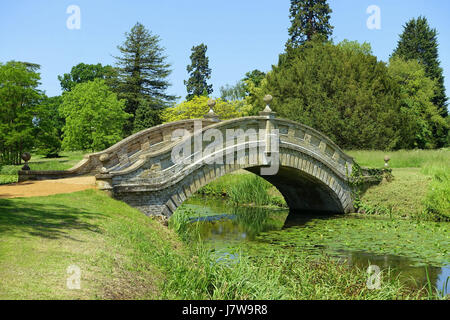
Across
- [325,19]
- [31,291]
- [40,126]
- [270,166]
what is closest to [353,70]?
[325,19]

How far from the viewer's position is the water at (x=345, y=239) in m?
9.95

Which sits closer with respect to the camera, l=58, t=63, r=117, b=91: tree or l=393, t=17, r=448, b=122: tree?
l=393, t=17, r=448, b=122: tree

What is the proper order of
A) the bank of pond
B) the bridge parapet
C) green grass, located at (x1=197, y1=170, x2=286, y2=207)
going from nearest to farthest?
the bank of pond, the bridge parapet, green grass, located at (x1=197, y1=170, x2=286, y2=207)

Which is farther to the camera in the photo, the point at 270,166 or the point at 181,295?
the point at 270,166

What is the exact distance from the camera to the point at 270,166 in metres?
14.5

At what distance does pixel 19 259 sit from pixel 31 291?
40.1 inches

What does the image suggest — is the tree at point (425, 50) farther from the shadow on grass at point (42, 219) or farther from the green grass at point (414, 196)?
the shadow on grass at point (42, 219)

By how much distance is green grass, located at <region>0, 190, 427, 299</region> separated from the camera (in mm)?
5328

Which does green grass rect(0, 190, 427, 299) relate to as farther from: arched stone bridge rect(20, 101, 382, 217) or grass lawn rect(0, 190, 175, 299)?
arched stone bridge rect(20, 101, 382, 217)

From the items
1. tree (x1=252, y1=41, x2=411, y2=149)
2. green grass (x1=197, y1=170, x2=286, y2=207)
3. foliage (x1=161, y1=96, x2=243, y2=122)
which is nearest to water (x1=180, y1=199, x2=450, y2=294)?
green grass (x1=197, y1=170, x2=286, y2=207)

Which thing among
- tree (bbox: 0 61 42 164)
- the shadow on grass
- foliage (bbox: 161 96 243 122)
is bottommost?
the shadow on grass

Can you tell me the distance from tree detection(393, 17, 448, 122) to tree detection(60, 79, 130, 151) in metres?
32.3

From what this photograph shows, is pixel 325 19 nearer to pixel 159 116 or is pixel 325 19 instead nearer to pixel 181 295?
pixel 159 116
